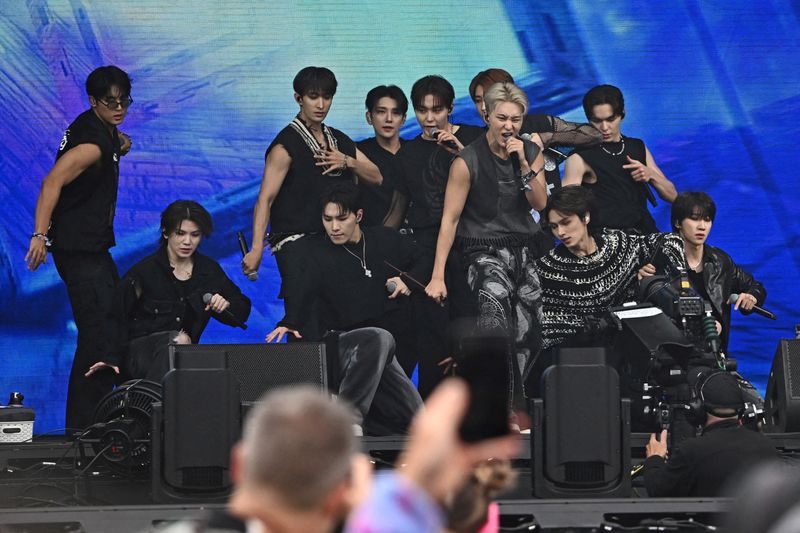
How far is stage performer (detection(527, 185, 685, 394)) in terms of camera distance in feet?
18.4

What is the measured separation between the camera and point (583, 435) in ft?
13.8

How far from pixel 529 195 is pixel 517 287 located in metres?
0.43

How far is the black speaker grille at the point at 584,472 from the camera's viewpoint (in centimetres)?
420

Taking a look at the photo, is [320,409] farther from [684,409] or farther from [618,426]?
[684,409]

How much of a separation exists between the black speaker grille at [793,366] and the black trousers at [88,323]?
277 cm

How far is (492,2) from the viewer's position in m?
7.21

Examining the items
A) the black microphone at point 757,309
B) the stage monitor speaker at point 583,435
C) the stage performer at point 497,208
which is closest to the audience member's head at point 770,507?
the stage monitor speaker at point 583,435

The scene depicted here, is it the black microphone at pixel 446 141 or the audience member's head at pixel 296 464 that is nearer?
the audience member's head at pixel 296 464

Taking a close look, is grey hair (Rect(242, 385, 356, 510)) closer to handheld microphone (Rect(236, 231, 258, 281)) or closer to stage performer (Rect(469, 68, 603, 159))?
handheld microphone (Rect(236, 231, 258, 281))

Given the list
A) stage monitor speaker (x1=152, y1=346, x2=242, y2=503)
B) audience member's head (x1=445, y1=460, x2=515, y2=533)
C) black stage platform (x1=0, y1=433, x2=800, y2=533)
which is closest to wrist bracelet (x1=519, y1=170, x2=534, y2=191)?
black stage platform (x1=0, y1=433, x2=800, y2=533)

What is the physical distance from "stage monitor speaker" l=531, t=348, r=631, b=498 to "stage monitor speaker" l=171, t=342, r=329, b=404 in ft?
3.04

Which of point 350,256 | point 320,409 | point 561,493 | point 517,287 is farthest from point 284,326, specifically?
point 320,409

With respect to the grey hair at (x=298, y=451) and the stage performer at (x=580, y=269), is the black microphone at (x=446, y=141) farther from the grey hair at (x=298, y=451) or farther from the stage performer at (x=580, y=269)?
the grey hair at (x=298, y=451)

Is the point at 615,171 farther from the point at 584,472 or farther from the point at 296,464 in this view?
the point at 296,464
